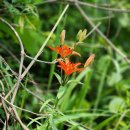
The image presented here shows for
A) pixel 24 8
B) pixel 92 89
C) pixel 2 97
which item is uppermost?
pixel 24 8

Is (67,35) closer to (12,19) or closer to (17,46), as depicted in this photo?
(17,46)

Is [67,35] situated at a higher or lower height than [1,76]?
lower

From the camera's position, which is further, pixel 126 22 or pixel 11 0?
pixel 126 22

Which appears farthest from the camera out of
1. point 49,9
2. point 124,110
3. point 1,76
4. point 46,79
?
point 49,9

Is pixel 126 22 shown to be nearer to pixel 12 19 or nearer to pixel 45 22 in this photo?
pixel 45 22

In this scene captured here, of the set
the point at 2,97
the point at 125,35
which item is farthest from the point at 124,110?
the point at 125,35

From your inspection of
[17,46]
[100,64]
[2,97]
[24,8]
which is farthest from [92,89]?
[2,97]

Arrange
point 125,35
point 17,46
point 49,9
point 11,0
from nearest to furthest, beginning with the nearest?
point 11,0 < point 17,46 < point 49,9 < point 125,35
